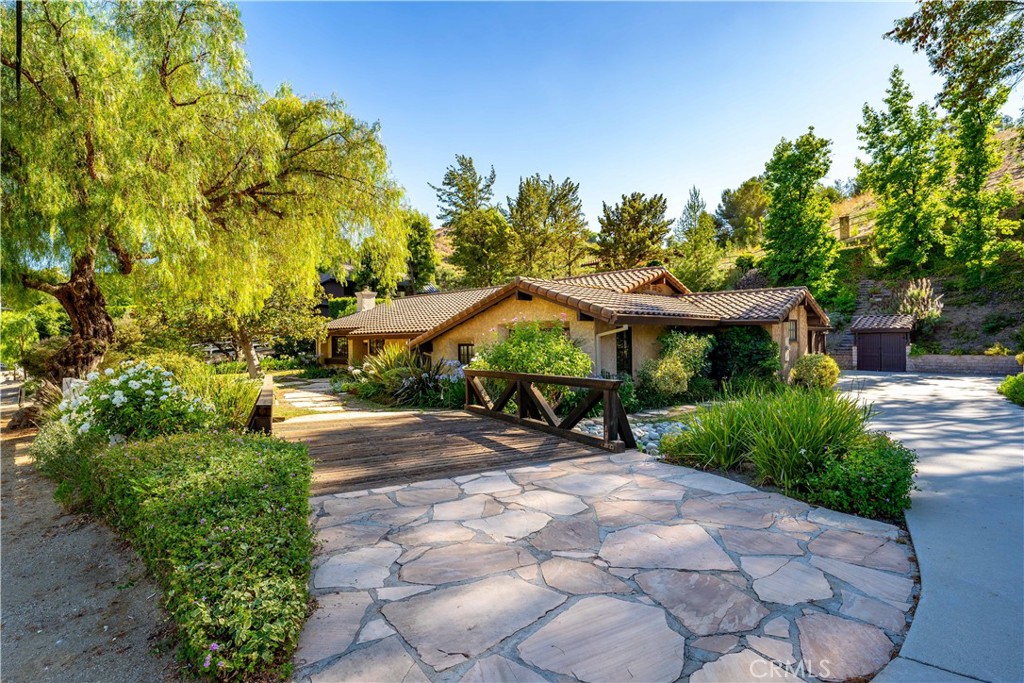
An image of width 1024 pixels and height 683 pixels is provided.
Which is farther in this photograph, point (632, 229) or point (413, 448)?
point (632, 229)

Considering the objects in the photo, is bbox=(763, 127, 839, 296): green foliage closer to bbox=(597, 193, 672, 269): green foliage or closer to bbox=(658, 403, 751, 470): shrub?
bbox=(597, 193, 672, 269): green foliage

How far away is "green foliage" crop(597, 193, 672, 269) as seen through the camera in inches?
1158

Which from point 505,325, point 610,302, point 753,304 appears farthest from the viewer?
point 753,304

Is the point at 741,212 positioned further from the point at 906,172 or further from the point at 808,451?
the point at 808,451

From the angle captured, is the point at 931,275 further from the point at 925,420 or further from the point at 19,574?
the point at 19,574

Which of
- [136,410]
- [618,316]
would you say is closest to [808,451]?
[618,316]

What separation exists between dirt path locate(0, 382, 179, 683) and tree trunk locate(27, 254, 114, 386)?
512cm

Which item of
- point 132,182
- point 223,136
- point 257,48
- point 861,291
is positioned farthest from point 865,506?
point 861,291

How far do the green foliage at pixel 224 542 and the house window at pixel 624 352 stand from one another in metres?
10.1

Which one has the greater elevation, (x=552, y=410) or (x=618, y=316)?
(x=618, y=316)

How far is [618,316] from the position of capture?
11.0 metres

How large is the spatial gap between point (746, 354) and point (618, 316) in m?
5.45

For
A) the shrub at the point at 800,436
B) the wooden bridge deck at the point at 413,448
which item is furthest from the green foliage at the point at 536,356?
the shrub at the point at 800,436

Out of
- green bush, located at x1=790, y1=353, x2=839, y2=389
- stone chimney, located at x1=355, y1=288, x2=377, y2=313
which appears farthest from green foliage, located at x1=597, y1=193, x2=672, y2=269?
green bush, located at x1=790, y1=353, x2=839, y2=389
